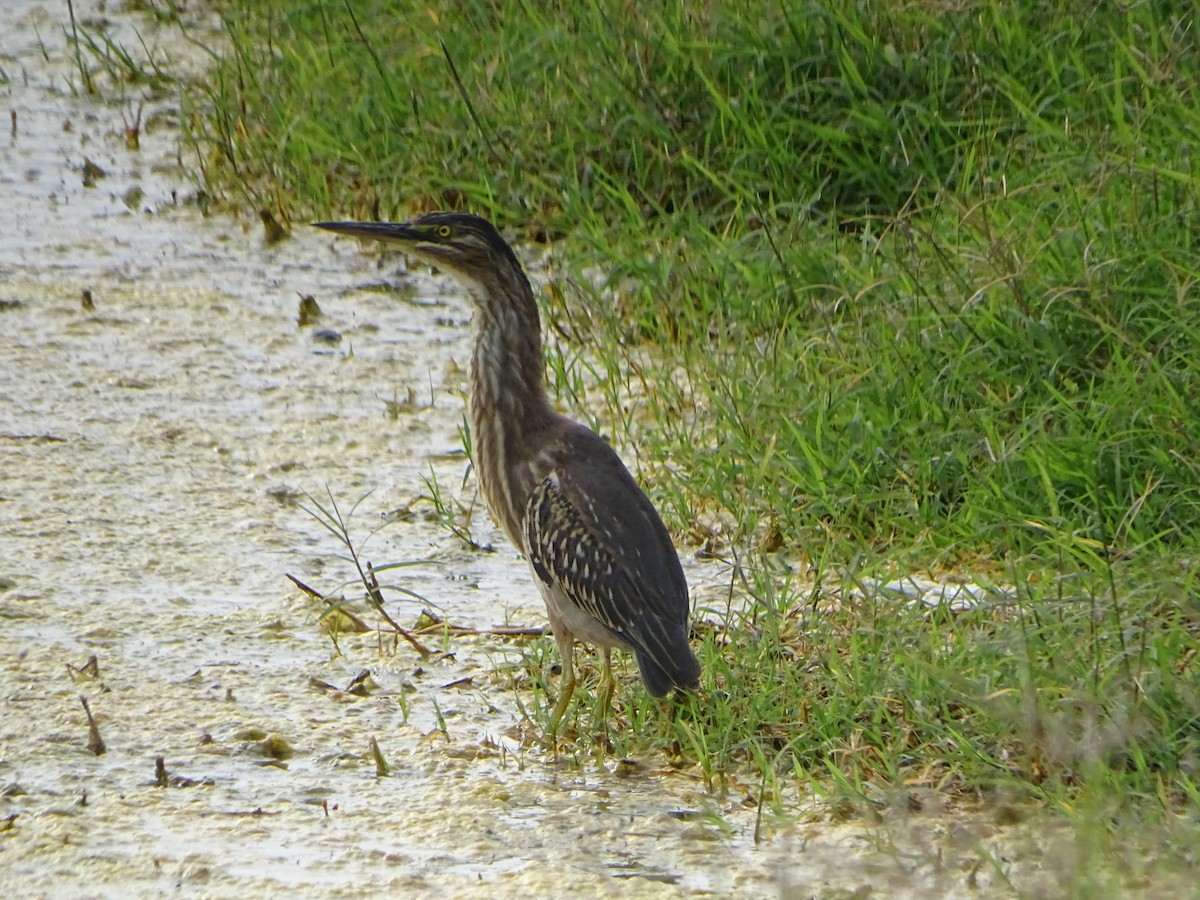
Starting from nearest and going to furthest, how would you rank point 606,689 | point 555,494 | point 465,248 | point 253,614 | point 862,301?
point 606,689, point 555,494, point 465,248, point 253,614, point 862,301

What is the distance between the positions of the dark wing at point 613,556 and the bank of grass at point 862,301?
187 mm

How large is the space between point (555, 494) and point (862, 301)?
1.98 metres

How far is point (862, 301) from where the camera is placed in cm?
636

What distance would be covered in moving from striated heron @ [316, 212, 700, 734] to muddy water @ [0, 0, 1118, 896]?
29 cm

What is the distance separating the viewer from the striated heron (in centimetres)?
446

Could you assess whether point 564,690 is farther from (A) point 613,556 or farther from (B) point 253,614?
(B) point 253,614

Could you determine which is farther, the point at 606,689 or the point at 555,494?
the point at 555,494

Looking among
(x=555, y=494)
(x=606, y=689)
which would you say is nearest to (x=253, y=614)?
(x=555, y=494)

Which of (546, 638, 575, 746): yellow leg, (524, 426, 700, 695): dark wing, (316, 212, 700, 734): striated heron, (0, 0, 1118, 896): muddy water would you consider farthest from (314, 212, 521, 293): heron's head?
(546, 638, 575, 746): yellow leg

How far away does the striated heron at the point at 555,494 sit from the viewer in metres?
4.46

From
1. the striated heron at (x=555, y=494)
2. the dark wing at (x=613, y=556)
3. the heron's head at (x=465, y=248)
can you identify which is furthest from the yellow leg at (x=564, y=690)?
the heron's head at (x=465, y=248)

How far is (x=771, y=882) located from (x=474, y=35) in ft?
17.0

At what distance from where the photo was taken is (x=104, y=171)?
8.75 m

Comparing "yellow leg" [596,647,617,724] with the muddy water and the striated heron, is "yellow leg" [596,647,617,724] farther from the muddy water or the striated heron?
the muddy water
